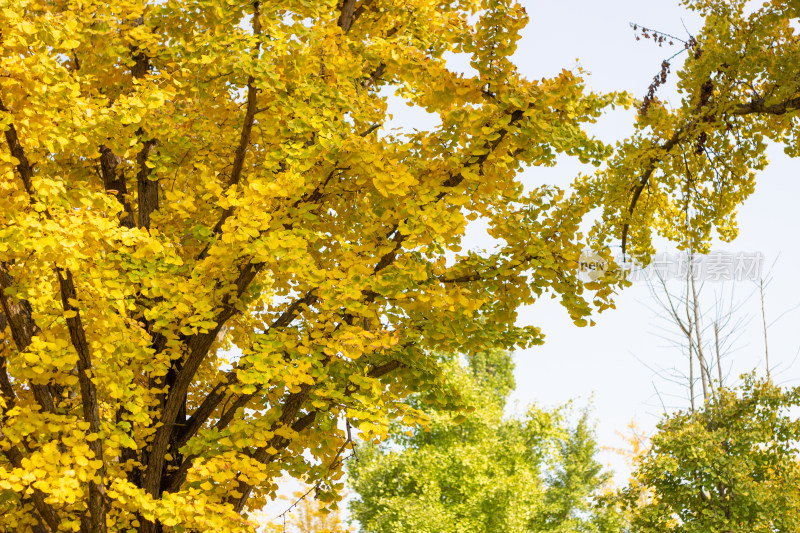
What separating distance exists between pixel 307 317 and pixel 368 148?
5.54 ft

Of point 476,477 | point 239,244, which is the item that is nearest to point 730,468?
point 476,477

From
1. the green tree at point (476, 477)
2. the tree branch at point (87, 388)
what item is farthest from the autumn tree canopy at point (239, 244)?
the green tree at point (476, 477)

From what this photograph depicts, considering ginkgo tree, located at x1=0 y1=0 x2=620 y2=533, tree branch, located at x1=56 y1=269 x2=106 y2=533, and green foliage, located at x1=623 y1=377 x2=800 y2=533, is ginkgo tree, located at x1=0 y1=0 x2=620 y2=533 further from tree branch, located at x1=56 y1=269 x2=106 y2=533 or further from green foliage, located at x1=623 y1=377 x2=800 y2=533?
green foliage, located at x1=623 y1=377 x2=800 y2=533

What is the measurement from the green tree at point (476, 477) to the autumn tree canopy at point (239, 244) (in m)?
10.9

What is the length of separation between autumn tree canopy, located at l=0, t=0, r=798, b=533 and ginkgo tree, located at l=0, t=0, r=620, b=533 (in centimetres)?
2

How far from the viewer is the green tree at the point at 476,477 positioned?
17666 mm

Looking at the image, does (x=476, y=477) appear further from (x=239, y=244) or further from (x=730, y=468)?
(x=239, y=244)

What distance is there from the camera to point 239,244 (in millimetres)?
4727

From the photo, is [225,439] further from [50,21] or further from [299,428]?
[50,21]

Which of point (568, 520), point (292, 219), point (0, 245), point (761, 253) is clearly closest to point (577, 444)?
point (568, 520)

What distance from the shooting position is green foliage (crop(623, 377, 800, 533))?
38.1ft

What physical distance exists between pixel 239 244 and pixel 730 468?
34.6ft

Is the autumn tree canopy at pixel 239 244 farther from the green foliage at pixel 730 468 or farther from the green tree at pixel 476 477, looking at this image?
the green tree at pixel 476 477

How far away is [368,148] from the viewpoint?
4.95m
